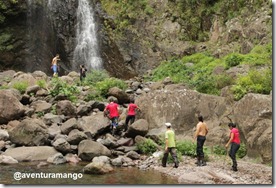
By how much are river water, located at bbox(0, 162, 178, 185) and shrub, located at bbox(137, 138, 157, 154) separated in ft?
6.99

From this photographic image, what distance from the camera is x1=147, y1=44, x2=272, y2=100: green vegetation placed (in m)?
18.6

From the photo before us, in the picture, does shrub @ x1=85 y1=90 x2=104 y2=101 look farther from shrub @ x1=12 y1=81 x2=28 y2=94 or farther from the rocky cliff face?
the rocky cliff face

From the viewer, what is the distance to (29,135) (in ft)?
56.1

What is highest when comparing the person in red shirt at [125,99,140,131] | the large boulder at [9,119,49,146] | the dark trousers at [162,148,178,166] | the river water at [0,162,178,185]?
the person in red shirt at [125,99,140,131]

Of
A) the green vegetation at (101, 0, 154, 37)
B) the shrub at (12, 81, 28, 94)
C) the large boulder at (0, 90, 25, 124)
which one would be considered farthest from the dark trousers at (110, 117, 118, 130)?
the green vegetation at (101, 0, 154, 37)

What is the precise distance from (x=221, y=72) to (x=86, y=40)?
14.9 m

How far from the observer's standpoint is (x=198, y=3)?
112 ft

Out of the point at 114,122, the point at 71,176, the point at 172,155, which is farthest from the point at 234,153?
the point at 114,122

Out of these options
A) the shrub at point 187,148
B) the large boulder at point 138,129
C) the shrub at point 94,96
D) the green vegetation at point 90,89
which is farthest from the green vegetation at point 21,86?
the shrub at point 187,148

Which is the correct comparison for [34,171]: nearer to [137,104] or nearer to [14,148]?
[14,148]

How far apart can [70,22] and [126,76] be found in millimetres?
7662

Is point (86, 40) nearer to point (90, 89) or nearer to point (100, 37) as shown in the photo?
point (100, 37)

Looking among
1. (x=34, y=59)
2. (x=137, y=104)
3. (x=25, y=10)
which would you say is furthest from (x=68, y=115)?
(x=25, y=10)

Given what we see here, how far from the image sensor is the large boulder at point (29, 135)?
17031mm
